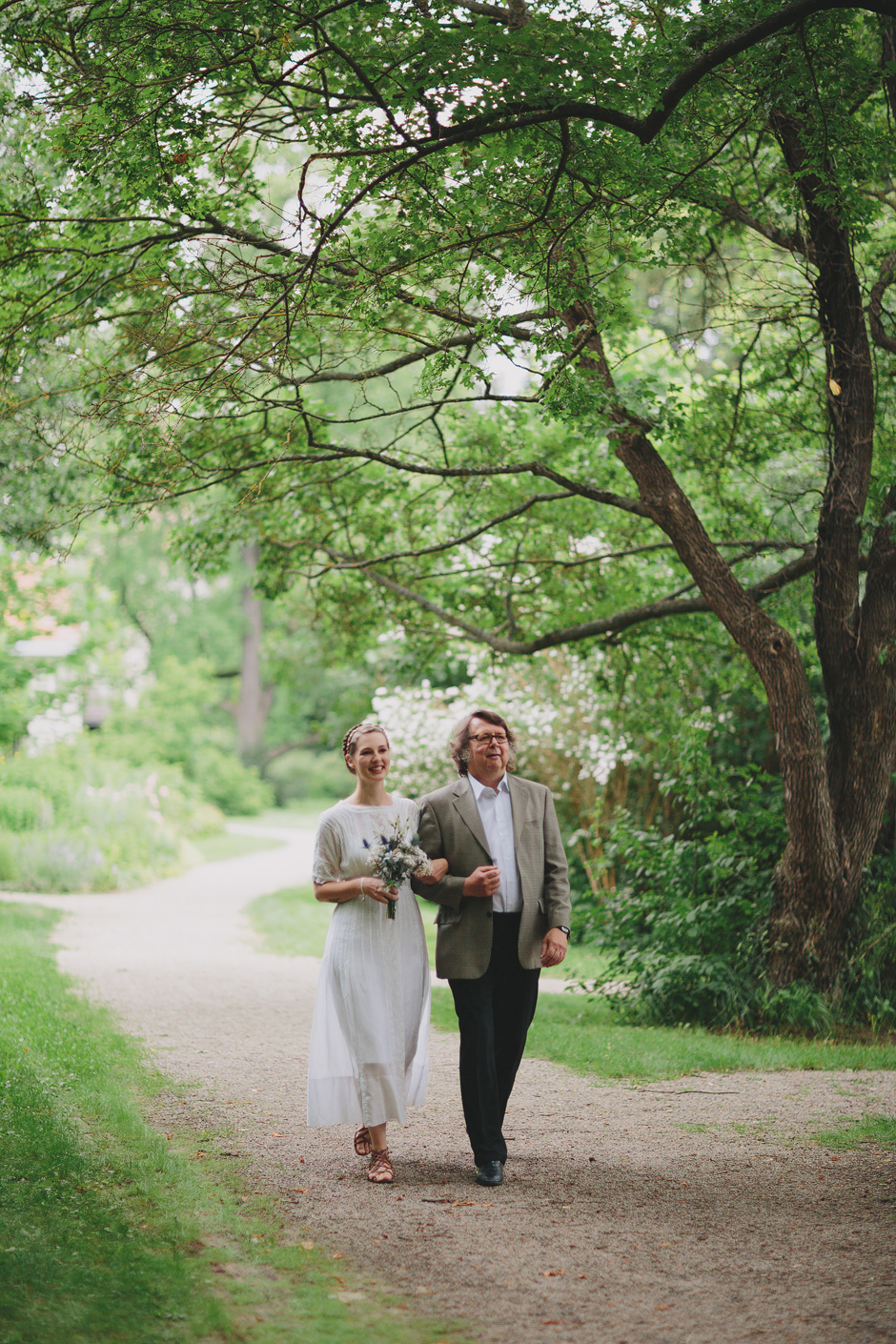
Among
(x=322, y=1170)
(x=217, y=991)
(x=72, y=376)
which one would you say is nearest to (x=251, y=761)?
(x=217, y=991)

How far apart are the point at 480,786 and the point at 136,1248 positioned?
2.33 meters

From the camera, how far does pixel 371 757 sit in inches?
212

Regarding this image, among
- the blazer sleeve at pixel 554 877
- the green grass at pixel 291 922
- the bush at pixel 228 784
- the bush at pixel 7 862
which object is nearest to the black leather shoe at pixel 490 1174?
the blazer sleeve at pixel 554 877

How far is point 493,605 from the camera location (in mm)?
11242

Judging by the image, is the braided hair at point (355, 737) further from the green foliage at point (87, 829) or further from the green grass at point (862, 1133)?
the green foliage at point (87, 829)

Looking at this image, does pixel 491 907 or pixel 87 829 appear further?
pixel 87 829

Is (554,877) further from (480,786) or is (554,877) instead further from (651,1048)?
(651,1048)

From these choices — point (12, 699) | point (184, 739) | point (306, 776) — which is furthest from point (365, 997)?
point (306, 776)

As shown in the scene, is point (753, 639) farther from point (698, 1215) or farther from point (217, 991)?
point (217, 991)

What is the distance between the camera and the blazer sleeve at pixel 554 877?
17.2 ft

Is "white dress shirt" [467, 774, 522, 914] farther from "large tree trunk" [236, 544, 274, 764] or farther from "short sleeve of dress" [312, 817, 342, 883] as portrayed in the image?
"large tree trunk" [236, 544, 274, 764]

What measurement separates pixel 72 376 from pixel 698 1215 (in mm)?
6544

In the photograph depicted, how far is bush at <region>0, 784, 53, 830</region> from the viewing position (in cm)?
1838

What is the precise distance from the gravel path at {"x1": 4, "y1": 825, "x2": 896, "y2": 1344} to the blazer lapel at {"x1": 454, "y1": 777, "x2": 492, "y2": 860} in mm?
1461
